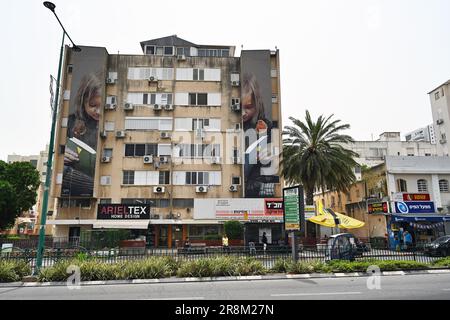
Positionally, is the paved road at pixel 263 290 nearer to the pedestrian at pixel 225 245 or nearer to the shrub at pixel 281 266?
the shrub at pixel 281 266

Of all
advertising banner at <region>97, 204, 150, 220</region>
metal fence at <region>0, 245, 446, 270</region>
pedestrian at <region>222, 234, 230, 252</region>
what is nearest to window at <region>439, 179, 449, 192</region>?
metal fence at <region>0, 245, 446, 270</region>

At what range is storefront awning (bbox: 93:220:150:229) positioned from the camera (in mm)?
33812

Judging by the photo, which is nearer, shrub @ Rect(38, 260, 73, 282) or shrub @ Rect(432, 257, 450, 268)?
shrub @ Rect(38, 260, 73, 282)

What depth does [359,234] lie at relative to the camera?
1556 inches

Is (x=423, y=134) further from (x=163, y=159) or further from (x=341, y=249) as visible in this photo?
(x=341, y=249)

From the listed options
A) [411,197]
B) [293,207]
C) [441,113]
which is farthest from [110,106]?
[441,113]

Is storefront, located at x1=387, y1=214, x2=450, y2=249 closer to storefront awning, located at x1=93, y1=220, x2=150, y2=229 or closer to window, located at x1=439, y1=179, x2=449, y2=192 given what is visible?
window, located at x1=439, y1=179, x2=449, y2=192

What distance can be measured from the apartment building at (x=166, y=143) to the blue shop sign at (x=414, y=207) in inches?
438

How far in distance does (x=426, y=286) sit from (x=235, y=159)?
1077 inches

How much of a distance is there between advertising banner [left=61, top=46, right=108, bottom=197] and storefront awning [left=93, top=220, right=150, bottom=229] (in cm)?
369

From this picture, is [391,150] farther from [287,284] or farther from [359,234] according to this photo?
[287,284]

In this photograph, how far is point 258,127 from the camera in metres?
38.5

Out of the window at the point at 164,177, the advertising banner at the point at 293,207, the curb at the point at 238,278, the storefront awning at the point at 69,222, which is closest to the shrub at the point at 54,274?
the curb at the point at 238,278
